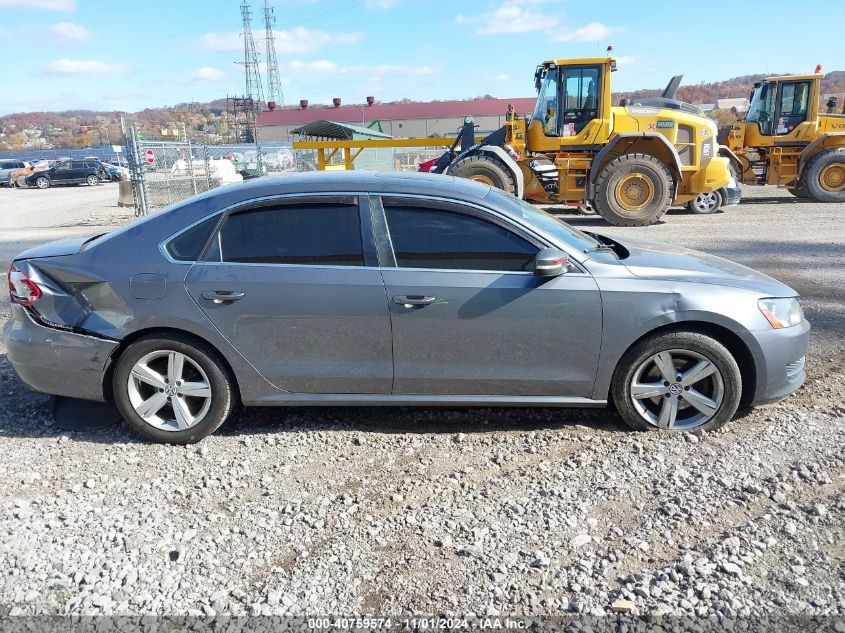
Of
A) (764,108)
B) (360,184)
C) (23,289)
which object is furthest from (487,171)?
(23,289)

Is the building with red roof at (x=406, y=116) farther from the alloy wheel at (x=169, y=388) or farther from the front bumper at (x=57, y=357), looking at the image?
the alloy wheel at (x=169, y=388)

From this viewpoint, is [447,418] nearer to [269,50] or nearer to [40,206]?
[40,206]

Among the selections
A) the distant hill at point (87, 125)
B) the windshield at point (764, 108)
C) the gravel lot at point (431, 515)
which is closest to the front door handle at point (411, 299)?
the gravel lot at point (431, 515)

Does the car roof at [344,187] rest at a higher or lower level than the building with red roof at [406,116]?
lower

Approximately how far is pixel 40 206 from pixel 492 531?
25207mm

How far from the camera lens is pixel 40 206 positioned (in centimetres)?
2352

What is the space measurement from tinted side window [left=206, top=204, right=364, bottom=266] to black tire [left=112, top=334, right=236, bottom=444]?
0.56 m

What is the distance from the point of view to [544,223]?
4211 millimetres

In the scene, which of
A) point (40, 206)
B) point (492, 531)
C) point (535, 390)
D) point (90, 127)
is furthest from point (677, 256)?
point (90, 127)

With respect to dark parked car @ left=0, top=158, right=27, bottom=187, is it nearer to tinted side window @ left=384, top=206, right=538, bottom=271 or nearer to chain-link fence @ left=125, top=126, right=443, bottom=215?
chain-link fence @ left=125, top=126, right=443, bottom=215

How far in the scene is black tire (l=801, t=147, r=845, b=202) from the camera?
15.8 meters

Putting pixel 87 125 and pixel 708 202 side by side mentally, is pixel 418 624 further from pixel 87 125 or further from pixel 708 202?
pixel 87 125

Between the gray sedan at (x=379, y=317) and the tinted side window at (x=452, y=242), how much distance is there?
0.01m

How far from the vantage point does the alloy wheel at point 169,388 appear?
13.0ft
